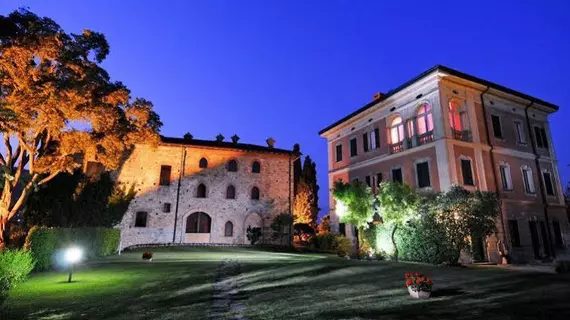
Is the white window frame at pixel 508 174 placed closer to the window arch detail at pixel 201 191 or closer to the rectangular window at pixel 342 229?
the rectangular window at pixel 342 229

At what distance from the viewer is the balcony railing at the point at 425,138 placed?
61.4 feet

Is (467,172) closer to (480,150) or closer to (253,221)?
(480,150)

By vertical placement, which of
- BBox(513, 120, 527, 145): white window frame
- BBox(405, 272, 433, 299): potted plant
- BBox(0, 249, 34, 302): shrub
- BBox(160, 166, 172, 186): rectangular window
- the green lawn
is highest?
BBox(513, 120, 527, 145): white window frame

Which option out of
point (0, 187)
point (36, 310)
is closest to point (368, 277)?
point (36, 310)

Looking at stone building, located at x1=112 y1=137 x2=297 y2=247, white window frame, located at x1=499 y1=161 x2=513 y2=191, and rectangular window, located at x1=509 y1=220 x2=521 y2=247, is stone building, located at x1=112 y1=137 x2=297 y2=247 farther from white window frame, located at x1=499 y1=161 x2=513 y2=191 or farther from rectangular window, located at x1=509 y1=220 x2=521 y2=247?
rectangular window, located at x1=509 y1=220 x2=521 y2=247

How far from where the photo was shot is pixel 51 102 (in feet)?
42.0

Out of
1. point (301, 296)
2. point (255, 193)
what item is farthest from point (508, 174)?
point (255, 193)

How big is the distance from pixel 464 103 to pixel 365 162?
7524 millimetres

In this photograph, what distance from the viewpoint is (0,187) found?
1509 centimetres

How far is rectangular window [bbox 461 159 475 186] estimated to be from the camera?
17.7 meters

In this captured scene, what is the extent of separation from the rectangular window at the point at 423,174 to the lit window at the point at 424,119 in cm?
194

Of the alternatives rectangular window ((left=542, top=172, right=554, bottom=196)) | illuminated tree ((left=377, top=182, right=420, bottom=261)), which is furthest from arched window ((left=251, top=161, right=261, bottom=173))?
rectangular window ((left=542, top=172, right=554, bottom=196))

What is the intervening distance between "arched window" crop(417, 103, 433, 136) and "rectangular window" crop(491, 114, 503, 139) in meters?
4.29

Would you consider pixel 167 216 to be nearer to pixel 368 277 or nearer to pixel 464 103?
pixel 368 277
